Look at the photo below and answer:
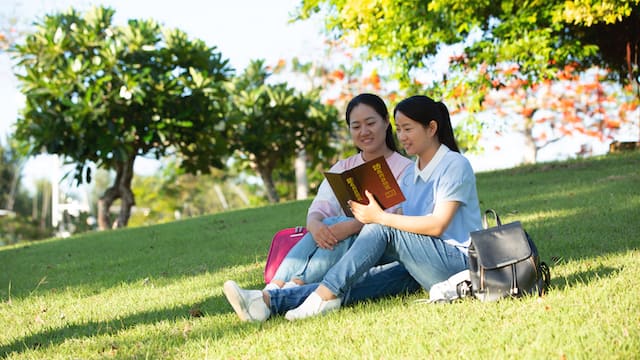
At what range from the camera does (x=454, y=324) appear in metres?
3.58

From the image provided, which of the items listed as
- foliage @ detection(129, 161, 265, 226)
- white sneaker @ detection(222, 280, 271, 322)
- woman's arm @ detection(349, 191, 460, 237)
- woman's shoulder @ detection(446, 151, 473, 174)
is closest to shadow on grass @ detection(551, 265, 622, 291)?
woman's arm @ detection(349, 191, 460, 237)

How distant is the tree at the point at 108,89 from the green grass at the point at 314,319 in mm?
6331

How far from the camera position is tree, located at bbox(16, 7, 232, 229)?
15516 mm

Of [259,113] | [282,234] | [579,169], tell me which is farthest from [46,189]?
[282,234]

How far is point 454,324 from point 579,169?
1168cm

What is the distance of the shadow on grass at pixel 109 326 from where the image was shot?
422 centimetres

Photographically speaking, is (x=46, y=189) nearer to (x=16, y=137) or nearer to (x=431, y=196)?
(x=16, y=137)

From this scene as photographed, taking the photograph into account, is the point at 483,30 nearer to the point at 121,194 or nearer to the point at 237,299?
the point at 121,194

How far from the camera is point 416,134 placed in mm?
4297

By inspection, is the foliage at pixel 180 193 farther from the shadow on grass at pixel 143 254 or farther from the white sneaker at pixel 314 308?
the white sneaker at pixel 314 308

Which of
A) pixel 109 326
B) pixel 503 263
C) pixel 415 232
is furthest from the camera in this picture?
pixel 109 326

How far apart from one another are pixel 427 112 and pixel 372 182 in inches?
21.9

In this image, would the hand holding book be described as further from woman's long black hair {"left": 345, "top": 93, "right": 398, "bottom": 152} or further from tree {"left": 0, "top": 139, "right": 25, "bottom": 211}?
tree {"left": 0, "top": 139, "right": 25, "bottom": 211}

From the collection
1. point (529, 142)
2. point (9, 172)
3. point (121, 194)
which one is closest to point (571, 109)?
point (529, 142)
